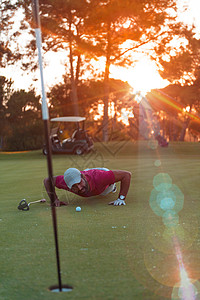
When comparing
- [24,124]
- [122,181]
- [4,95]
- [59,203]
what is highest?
[4,95]

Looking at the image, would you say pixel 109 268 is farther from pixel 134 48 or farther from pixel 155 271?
pixel 134 48

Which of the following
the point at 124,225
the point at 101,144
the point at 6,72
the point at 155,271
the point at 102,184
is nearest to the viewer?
the point at 155,271

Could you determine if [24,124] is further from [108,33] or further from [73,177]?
[73,177]

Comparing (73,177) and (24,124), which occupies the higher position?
(24,124)

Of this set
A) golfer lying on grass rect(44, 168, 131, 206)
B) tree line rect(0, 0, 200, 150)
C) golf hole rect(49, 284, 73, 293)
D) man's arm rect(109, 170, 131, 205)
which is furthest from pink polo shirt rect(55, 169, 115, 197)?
tree line rect(0, 0, 200, 150)

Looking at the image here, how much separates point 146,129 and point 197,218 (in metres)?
36.6

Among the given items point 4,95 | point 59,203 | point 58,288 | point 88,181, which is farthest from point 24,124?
point 58,288

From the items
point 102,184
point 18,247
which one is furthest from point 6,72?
point 18,247

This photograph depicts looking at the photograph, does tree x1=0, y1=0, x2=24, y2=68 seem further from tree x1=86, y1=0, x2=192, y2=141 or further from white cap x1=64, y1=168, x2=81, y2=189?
white cap x1=64, y1=168, x2=81, y2=189

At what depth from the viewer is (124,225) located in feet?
19.4

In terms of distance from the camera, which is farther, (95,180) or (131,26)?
(131,26)

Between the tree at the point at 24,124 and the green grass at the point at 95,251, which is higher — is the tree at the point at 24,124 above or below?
above

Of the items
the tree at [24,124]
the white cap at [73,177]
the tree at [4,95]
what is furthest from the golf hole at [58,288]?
the tree at [24,124]

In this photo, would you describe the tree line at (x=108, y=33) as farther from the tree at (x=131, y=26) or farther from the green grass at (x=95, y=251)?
the green grass at (x=95, y=251)
